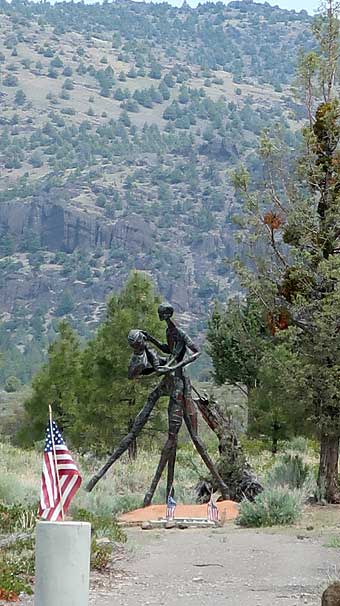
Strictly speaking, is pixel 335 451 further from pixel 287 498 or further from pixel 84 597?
pixel 84 597

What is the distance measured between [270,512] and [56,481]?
7607 millimetres

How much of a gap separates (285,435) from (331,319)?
15093 millimetres

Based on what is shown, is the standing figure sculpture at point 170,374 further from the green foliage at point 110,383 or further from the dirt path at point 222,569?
the green foliage at point 110,383

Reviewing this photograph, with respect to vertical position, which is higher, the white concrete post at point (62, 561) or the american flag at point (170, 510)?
the white concrete post at point (62, 561)

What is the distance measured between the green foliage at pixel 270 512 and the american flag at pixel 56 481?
284 inches

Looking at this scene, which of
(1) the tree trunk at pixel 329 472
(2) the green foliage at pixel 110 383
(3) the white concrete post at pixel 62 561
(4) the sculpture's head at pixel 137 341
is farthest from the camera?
(2) the green foliage at pixel 110 383

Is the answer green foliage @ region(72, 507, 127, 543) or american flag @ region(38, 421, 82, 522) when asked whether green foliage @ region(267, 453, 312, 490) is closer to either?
green foliage @ region(72, 507, 127, 543)

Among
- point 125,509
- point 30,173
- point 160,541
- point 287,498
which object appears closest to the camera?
point 160,541

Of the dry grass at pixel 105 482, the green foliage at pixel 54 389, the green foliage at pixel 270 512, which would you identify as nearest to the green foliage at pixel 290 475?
the dry grass at pixel 105 482

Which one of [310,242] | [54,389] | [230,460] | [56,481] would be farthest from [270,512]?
[54,389]

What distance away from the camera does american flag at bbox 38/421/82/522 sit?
9156mm

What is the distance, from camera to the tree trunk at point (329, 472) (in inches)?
744

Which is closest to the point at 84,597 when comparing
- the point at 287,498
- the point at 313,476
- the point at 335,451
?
the point at 287,498

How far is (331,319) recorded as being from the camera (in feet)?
60.3
